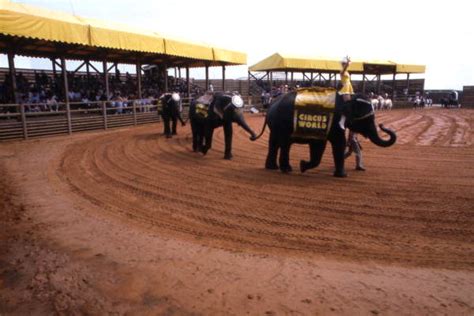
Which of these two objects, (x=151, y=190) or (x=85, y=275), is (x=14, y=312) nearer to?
(x=85, y=275)

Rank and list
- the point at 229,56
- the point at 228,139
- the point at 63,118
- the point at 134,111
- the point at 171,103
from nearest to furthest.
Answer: the point at 228,139 → the point at 171,103 → the point at 63,118 → the point at 134,111 → the point at 229,56

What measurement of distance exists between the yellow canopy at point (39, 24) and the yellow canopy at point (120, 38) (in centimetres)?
43

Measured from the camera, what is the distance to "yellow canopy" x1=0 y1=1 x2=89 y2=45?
10711mm

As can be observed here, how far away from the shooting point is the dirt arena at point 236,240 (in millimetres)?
3156

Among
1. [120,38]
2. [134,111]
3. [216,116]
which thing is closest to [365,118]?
[216,116]

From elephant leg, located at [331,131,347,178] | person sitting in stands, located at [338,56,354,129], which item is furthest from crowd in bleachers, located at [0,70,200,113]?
elephant leg, located at [331,131,347,178]

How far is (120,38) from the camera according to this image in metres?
14.3

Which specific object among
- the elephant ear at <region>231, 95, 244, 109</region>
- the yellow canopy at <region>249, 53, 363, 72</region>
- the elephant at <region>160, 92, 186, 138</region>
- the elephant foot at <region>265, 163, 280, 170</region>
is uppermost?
the yellow canopy at <region>249, 53, 363, 72</region>

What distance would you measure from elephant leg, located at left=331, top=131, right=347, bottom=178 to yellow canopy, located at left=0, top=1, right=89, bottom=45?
991cm

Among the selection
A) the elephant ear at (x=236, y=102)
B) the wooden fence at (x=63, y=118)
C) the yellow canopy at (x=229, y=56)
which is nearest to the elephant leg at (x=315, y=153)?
the elephant ear at (x=236, y=102)

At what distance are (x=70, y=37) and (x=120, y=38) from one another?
222 centimetres

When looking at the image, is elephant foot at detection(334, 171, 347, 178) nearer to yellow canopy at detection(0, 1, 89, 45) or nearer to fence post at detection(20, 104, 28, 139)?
yellow canopy at detection(0, 1, 89, 45)

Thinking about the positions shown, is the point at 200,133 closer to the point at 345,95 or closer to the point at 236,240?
the point at 345,95

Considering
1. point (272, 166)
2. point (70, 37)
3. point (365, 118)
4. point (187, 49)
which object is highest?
point (187, 49)
